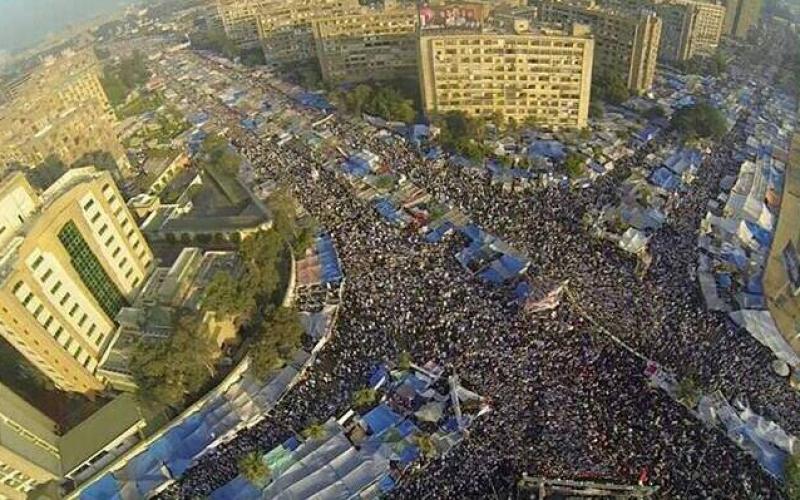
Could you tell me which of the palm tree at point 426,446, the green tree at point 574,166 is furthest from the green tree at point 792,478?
the green tree at point 574,166

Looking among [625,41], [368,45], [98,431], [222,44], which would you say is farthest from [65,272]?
[222,44]

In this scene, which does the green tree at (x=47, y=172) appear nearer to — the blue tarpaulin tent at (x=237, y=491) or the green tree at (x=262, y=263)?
the green tree at (x=262, y=263)

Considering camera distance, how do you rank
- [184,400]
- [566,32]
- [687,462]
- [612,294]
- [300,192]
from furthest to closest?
1. [566,32]
2. [300,192]
3. [612,294]
4. [184,400]
5. [687,462]

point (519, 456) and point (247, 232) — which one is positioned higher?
point (247, 232)

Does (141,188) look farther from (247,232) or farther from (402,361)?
(402,361)

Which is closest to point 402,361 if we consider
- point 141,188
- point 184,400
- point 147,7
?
point 184,400

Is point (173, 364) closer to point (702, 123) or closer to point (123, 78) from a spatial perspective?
point (702, 123)

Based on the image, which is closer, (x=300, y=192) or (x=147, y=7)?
(x=300, y=192)

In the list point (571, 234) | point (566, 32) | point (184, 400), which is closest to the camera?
point (184, 400)
